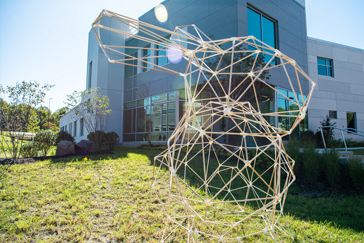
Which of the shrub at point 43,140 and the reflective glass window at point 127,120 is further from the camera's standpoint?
the reflective glass window at point 127,120

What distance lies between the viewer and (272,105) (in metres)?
11.2

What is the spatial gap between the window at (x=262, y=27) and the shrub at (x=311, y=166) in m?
6.99

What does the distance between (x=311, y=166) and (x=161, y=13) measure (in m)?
13.3

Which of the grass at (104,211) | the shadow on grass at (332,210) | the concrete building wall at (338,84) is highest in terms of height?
the concrete building wall at (338,84)

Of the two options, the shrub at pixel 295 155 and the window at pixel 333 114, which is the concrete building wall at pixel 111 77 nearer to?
the shrub at pixel 295 155

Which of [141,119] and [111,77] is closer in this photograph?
[141,119]

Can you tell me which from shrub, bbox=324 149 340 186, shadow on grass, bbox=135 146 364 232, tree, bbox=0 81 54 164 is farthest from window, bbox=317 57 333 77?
tree, bbox=0 81 54 164

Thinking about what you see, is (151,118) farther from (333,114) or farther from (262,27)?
(333,114)

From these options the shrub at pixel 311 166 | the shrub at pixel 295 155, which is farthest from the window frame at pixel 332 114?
the shrub at pixel 311 166

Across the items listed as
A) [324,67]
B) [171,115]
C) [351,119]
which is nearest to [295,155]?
[171,115]

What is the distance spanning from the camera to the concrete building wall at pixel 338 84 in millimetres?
14055

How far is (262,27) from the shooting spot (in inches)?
445

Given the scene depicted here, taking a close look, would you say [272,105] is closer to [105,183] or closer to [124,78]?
[105,183]

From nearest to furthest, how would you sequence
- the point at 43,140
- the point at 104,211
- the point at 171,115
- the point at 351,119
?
the point at 104,211 < the point at 43,140 < the point at 171,115 < the point at 351,119
